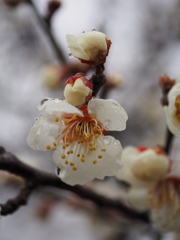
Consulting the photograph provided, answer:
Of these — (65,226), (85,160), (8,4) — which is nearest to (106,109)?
(85,160)

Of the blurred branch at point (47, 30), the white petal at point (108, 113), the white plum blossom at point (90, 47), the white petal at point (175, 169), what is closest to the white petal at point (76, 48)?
the white plum blossom at point (90, 47)

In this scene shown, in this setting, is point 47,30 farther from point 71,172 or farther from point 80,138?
point 71,172

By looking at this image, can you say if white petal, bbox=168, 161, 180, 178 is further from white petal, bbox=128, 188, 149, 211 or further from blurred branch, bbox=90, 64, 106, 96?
blurred branch, bbox=90, 64, 106, 96

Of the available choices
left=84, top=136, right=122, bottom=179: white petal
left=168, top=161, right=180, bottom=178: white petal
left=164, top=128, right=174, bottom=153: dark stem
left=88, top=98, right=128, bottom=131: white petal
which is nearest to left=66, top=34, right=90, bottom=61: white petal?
left=88, top=98, right=128, bottom=131: white petal

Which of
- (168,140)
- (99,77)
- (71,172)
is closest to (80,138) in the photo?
(71,172)

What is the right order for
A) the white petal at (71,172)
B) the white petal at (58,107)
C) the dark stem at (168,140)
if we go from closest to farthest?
the white petal at (58,107) → the white petal at (71,172) → the dark stem at (168,140)

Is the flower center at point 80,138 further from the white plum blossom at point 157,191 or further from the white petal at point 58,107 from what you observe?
the white plum blossom at point 157,191

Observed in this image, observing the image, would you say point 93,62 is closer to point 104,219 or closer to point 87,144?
point 87,144
